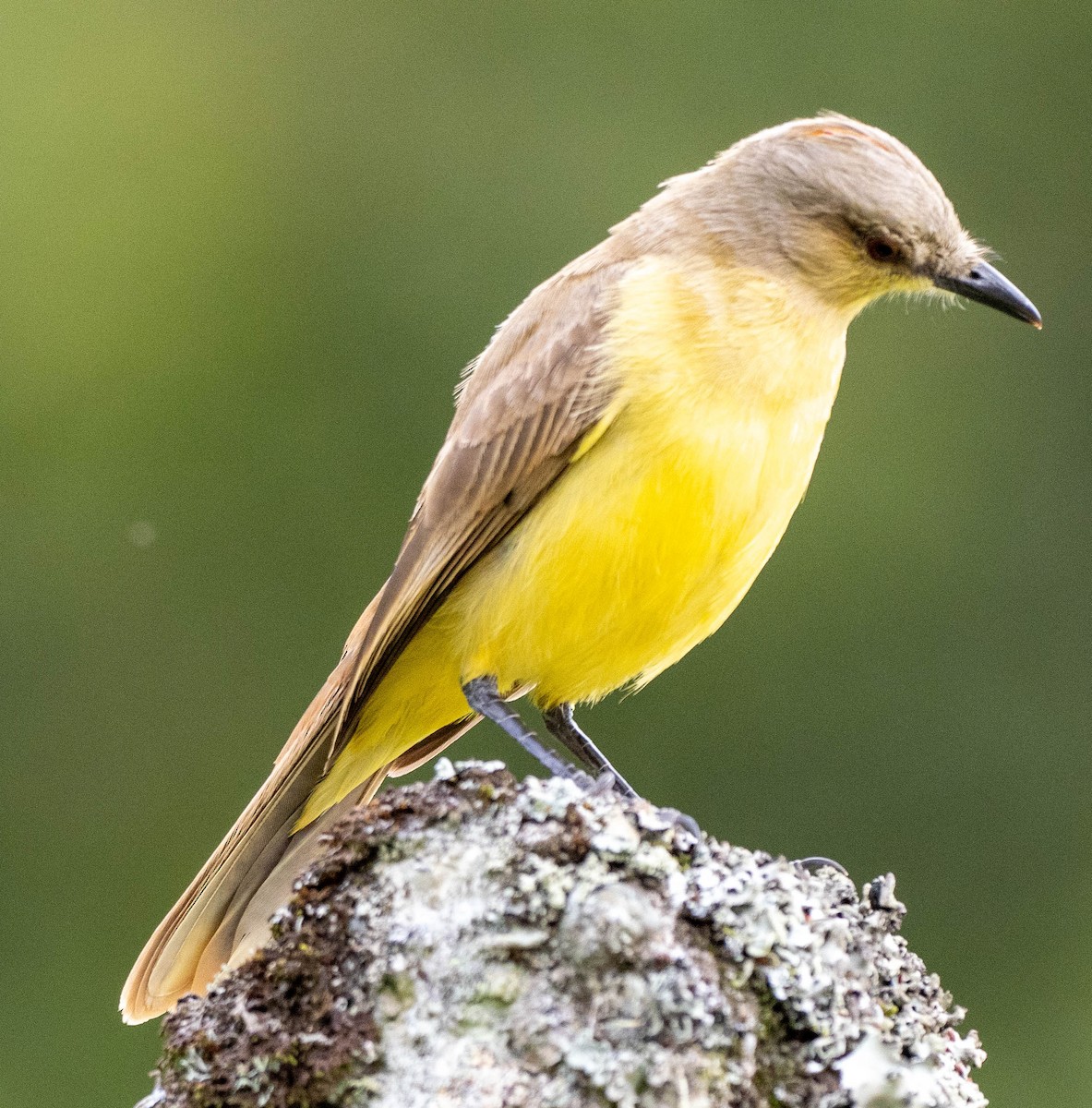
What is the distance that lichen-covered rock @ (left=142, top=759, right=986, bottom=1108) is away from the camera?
310 centimetres

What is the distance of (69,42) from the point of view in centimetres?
1137

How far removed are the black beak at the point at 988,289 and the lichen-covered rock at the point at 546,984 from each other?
231 centimetres

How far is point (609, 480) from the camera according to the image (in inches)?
182

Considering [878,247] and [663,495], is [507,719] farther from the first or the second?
[878,247]

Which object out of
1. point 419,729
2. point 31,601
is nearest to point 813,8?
point 31,601

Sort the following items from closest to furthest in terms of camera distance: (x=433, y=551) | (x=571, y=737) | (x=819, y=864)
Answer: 1. (x=819, y=864)
2. (x=433, y=551)
3. (x=571, y=737)

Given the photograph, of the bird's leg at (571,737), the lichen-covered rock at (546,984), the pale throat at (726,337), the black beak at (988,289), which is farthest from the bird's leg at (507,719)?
the black beak at (988,289)

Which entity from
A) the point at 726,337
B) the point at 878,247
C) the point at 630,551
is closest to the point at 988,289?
the point at 878,247

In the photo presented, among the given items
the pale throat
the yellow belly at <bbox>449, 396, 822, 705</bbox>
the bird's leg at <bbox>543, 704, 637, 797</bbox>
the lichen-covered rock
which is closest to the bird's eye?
the pale throat

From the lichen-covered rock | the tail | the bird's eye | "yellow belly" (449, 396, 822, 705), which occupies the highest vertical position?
the bird's eye

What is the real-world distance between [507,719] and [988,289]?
184 centimetres

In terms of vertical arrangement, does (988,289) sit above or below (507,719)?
above

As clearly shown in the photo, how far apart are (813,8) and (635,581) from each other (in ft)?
25.0

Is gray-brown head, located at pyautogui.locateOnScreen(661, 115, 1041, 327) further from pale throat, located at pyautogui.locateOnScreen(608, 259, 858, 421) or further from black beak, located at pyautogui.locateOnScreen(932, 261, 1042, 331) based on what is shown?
pale throat, located at pyautogui.locateOnScreen(608, 259, 858, 421)
